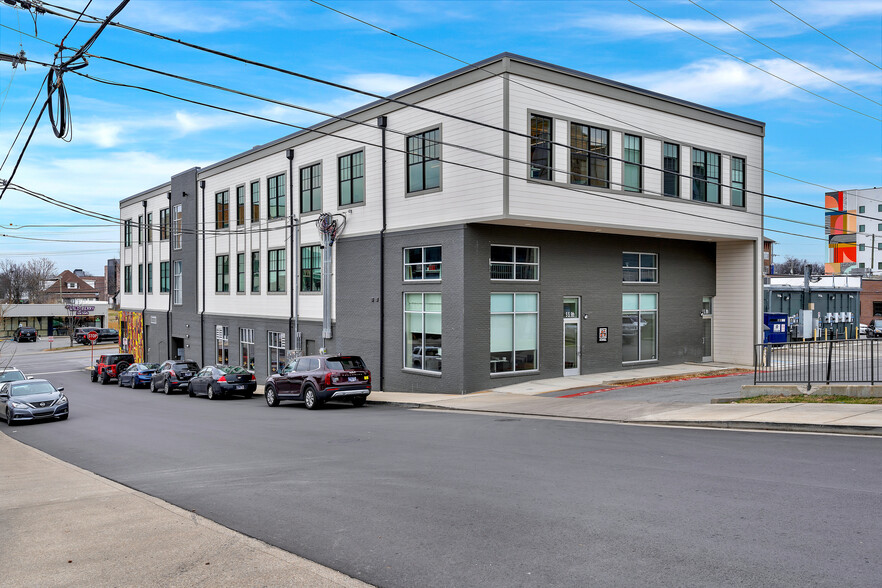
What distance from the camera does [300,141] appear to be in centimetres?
3347

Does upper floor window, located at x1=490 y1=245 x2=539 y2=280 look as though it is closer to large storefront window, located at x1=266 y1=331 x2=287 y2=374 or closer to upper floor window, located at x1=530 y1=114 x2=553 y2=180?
upper floor window, located at x1=530 y1=114 x2=553 y2=180

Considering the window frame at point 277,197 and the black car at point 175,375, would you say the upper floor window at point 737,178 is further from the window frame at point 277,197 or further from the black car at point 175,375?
the black car at point 175,375

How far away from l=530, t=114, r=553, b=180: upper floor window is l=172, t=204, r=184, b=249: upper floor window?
31.5m

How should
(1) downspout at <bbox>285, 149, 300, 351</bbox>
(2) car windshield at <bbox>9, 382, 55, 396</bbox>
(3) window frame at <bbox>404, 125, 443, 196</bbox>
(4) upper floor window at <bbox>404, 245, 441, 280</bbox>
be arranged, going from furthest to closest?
(1) downspout at <bbox>285, 149, 300, 351</bbox>, (4) upper floor window at <bbox>404, 245, 441, 280</bbox>, (3) window frame at <bbox>404, 125, 443, 196</bbox>, (2) car windshield at <bbox>9, 382, 55, 396</bbox>

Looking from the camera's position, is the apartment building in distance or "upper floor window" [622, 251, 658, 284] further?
"upper floor window" [622, 251, 658, 284]

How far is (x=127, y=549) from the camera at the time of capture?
275 inches

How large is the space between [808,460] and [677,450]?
6.49 feet

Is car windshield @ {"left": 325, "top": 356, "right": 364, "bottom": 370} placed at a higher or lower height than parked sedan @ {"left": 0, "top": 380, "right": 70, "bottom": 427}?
higher

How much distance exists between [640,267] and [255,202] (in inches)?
841

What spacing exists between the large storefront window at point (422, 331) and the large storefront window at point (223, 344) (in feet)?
63.3

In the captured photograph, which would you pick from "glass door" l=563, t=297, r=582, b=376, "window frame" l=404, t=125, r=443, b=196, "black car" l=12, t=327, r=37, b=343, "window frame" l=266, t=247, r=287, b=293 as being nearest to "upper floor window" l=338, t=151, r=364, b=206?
"window frame" l=404, t=125, r=443, b=196

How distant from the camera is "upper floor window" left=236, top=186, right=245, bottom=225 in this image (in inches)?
1555

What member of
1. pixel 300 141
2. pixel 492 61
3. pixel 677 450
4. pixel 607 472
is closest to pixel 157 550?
pixel 607 472

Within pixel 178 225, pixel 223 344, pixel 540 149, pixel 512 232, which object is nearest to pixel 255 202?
pixel 223 344
